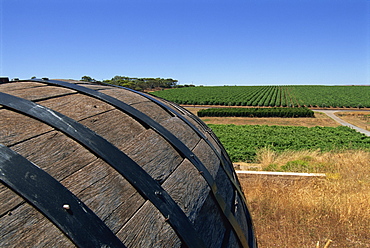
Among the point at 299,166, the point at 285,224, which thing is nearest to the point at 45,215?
the point at 285,224

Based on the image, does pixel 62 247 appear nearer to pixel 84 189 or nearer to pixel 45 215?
pixel 45 215

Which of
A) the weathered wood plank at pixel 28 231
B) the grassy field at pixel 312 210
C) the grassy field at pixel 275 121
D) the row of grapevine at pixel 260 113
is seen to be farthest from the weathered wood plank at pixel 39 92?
the row of grapevine at pixel 260 113

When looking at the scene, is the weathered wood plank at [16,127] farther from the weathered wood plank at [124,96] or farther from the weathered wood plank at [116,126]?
the weathered wood plank at [124,96]

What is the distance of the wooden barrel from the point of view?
3.00 feet

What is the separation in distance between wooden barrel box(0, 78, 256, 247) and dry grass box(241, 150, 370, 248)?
3.90 meters

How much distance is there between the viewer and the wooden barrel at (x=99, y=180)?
0.91m

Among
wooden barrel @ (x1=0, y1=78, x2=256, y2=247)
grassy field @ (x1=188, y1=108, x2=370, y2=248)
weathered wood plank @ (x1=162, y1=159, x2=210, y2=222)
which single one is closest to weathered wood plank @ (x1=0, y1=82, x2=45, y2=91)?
wooden barrel @ (x1=0, y1=78, x2=256, y2=247)

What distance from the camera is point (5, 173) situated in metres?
0.94

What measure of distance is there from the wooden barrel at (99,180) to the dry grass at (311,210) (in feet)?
12.8

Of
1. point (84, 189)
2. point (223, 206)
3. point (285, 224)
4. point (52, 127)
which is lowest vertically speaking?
point (285, 224)

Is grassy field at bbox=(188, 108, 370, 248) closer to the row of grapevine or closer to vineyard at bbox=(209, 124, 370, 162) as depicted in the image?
vineyard at bbox=(209, 124, 370, 162)

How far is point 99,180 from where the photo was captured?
112 cm

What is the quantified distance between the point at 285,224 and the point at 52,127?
209 inches

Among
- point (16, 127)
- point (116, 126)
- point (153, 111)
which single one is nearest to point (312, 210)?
point (153, 111)
